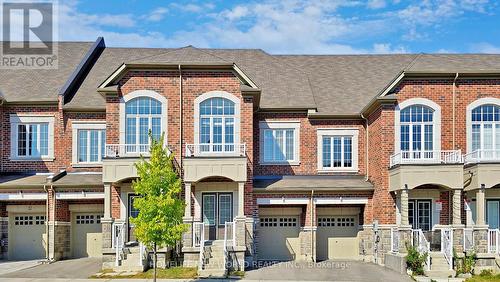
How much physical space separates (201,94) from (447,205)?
473 inches

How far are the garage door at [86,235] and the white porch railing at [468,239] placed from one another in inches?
673

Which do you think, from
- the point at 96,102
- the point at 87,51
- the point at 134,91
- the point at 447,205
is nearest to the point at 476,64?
the point at 447,205

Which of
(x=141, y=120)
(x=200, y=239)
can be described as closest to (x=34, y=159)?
(x=141, y=120)

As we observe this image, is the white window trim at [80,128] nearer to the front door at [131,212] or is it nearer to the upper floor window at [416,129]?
the front door at [131,212]

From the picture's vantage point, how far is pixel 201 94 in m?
27.5

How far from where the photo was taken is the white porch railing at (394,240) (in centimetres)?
2605

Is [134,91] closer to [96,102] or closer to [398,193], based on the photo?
[96,102]

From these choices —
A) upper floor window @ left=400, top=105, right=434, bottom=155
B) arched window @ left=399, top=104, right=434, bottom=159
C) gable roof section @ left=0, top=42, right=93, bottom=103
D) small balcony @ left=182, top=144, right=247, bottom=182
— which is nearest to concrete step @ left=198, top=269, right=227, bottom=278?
small balcony @ left=182, top=144, right=247, bottom=182

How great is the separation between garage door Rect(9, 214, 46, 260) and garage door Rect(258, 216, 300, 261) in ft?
35.2

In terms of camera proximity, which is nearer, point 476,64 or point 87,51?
point 476,64

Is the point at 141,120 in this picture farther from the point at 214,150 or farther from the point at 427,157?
the point at 427,157

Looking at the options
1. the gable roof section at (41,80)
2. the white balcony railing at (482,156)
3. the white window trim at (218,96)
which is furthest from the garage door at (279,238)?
the gable roof section at (41,80)

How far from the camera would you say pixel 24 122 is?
31.0 metres

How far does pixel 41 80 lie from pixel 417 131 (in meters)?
19.4
